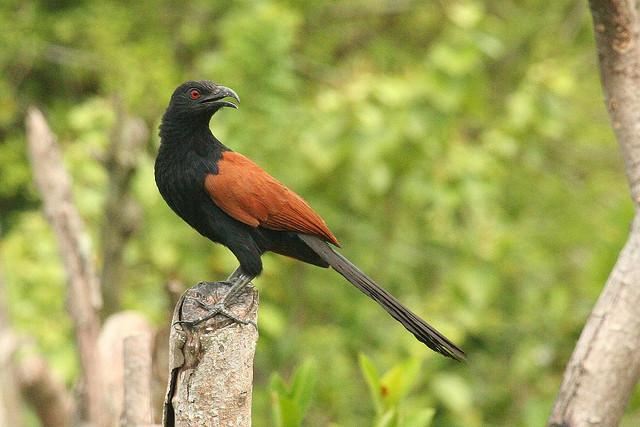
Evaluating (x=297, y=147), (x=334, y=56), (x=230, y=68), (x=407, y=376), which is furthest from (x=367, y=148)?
(x=334, y=56)

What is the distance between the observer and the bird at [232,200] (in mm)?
2730

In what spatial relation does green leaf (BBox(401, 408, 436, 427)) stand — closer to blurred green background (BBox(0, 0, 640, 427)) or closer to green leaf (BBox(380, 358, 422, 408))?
green leaf (BBox(380, 358, 422, 408))

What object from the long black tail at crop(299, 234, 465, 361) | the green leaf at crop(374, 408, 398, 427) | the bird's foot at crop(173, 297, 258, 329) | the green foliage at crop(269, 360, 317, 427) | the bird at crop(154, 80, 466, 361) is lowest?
the green leaf at crop(374, 408, 398, 427)

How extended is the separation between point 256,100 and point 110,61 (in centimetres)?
100

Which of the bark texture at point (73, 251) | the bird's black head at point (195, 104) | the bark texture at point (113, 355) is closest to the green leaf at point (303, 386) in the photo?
the bird's black head at point (195, 104)

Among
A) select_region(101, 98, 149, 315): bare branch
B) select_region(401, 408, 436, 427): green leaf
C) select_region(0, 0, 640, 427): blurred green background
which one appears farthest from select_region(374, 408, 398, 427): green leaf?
select_region(101, 98, 149, 315): bare branch

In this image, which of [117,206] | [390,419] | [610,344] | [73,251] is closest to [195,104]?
[390,419]

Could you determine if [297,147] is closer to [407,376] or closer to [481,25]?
[481,25]

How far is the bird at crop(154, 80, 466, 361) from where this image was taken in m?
2.73

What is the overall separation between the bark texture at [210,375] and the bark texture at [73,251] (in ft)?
5.34

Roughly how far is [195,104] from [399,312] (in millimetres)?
951

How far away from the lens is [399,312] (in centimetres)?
246

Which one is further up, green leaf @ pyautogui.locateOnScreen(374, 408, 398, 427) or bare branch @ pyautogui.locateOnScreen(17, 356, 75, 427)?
green leaf @ pyautogui.locateOnScreen(374, 408, 398, 427)

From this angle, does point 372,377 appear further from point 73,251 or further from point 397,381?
point 73,251
